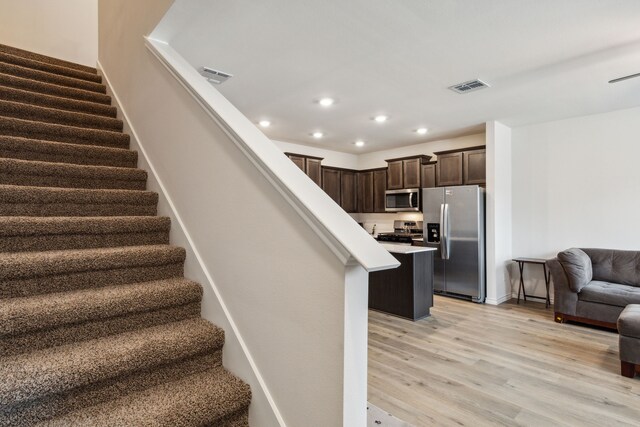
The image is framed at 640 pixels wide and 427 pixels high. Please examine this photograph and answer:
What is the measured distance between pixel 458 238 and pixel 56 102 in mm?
5112

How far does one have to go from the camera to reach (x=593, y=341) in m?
3.59

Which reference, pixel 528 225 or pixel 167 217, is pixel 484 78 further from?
pixel 167 217

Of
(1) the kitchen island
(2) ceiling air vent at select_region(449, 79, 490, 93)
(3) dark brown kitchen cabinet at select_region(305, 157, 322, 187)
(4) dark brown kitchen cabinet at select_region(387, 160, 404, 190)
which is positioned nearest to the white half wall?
(1) the kitchen island

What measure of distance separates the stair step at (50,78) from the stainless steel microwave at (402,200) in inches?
192

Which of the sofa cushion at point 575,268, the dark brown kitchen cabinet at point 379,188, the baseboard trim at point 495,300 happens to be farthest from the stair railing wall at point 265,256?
the dark brown kitchen cabinet at point 379,188

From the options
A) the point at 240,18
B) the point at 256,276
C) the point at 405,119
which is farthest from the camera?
the point at 405,119

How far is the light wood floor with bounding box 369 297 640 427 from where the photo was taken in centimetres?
227

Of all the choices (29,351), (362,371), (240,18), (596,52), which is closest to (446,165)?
(596,52)

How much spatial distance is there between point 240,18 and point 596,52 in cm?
292

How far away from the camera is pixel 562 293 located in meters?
4.18

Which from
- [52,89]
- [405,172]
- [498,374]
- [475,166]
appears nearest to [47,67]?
[52,89]

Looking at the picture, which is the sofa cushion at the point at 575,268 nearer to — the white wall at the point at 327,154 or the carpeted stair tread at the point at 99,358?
the carpeted stair tread at the point at 99,358

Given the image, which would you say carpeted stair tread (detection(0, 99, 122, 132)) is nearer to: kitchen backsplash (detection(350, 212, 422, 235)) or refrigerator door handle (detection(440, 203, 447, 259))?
refrigerator door handle (detection(440, 203, 447, 259))

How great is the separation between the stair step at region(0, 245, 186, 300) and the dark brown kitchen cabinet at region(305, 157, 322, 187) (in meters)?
4.51
